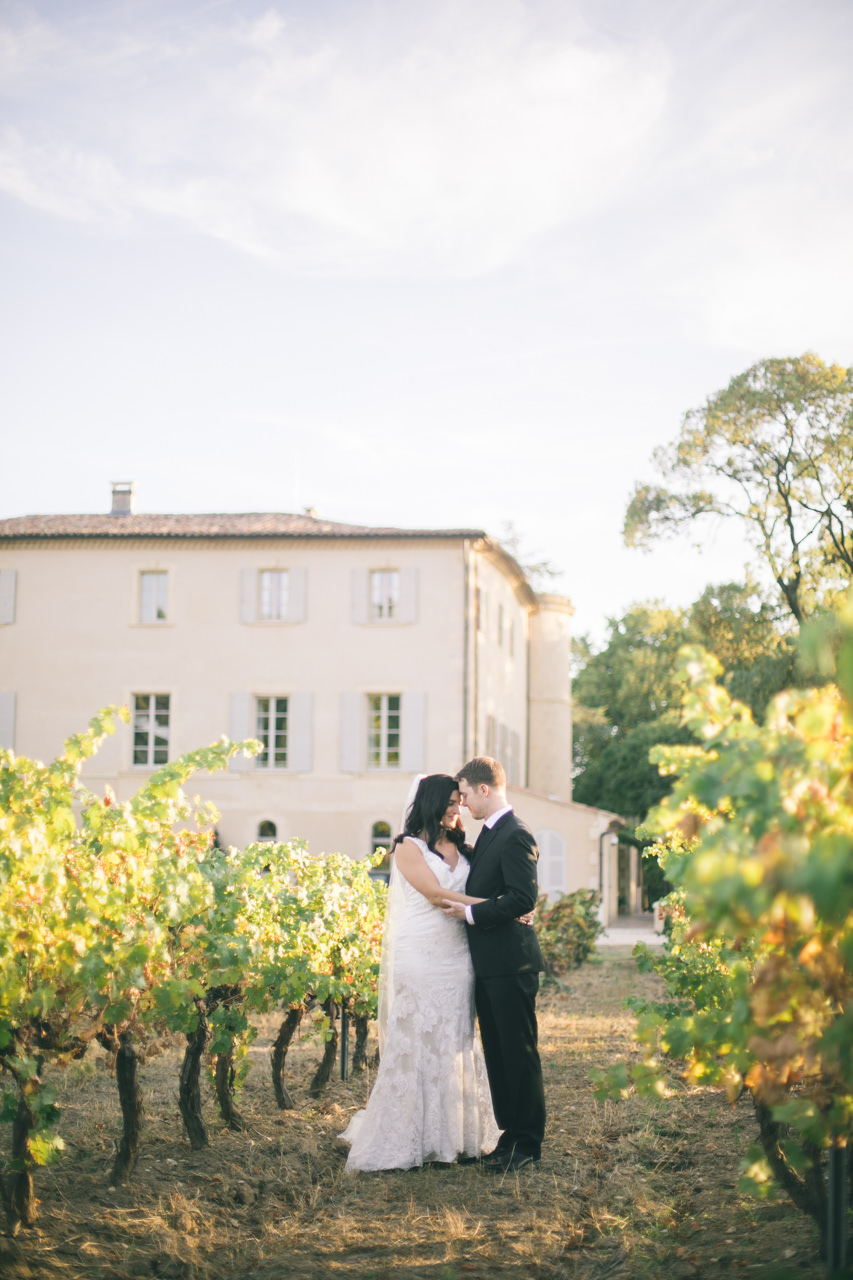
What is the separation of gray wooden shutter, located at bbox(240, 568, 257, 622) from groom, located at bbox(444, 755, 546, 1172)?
20.0 metres

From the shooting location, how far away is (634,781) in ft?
121

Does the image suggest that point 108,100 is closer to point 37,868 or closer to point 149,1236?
point 37,868

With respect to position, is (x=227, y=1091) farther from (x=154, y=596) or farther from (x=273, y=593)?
(x=154, y=596)

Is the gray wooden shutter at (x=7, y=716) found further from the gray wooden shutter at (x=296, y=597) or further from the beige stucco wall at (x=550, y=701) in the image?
the beige stucco wall at (x=550, y=701)

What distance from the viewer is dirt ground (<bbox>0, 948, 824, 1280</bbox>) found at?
414 cm

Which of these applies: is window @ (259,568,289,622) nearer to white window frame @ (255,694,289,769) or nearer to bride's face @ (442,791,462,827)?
Answer: white window frame @ (255,694,289,769)

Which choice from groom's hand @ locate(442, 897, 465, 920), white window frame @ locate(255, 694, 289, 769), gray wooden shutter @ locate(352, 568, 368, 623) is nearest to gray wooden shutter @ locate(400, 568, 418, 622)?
gray wooden shutter @ locate(352, 568, 368, 623)

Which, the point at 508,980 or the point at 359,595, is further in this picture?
the point at 359,595

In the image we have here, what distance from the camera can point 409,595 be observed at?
81.5 feet

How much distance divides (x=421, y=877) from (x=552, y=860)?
Answer: 796 inches

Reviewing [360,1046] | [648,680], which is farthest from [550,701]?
[360,1046]

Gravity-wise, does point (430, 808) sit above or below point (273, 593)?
below

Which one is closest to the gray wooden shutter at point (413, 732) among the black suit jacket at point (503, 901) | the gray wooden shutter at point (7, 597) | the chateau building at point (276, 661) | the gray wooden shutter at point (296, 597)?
the chateau building at point (276, 661)

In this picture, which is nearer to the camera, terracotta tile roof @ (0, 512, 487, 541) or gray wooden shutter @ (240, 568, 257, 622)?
terracotta tile roof @ (0, 512, 487, 541)
